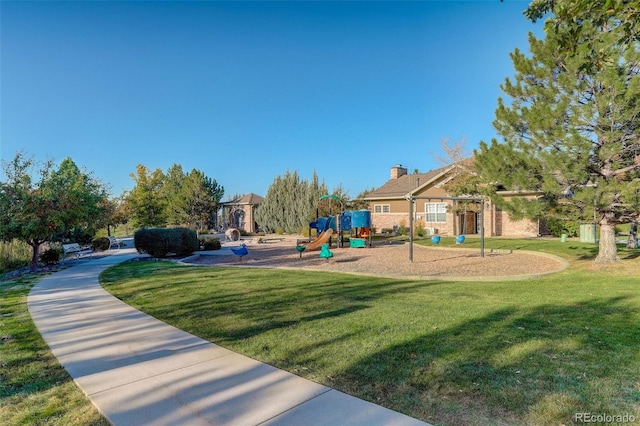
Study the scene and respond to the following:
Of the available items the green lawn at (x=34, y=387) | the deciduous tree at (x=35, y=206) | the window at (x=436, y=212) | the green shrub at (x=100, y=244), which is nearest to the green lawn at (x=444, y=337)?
the green lawn at (x=34, y=387)

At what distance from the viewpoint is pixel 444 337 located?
463 centimetres

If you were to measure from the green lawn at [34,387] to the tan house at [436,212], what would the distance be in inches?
783

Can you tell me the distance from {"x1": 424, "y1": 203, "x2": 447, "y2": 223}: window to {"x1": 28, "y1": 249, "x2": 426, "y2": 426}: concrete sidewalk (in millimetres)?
25994

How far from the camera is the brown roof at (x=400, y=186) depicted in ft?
106

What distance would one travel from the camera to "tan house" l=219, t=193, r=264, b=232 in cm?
4097

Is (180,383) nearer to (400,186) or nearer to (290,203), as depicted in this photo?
(290,203)

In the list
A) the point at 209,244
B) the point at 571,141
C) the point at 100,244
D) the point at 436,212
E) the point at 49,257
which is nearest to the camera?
the point at 571,141

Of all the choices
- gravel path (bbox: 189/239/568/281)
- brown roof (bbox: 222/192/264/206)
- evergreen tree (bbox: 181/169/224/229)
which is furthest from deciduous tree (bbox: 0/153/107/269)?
brown roof (bbox: 222/192/264/206)

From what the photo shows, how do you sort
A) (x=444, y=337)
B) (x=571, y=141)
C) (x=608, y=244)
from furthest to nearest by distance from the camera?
(x=608, y=244) → (x=571, y=141) → (x=444, y=337)

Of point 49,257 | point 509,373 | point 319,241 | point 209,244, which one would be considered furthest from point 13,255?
point 509,373

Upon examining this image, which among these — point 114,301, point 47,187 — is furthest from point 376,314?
point 47,187

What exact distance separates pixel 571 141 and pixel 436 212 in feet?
62.5

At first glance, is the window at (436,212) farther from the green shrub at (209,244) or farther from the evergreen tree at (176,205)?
the evergreen tree at (176,205)

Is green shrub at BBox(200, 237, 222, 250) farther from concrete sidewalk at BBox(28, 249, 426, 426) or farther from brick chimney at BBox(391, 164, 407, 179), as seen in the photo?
brick chimney at BBox(391, 164, 407, 179)
